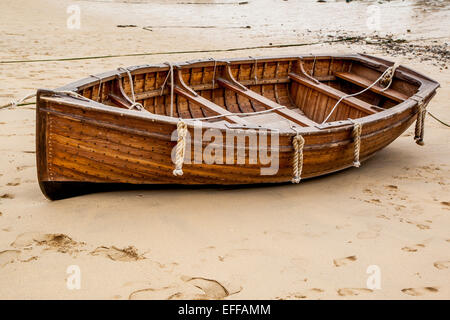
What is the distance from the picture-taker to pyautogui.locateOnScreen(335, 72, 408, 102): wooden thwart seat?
5583mm

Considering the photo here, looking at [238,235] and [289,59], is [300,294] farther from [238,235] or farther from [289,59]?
[289,59]

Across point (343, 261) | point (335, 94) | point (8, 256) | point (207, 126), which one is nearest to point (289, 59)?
point (335, 94)

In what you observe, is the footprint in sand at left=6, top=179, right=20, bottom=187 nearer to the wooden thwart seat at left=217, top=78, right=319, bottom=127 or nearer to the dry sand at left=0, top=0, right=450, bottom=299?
the dry sand at left=0, top=0, right=450, bottom=299

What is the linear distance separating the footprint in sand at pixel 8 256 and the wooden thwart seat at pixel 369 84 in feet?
15.1

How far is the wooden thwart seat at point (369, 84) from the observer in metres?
5.58

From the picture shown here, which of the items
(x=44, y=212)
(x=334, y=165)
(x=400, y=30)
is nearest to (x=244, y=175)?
(x=334, y=165)

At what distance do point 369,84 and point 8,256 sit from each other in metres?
5.00

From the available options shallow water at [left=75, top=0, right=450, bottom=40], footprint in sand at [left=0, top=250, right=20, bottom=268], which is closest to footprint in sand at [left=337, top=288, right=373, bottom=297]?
footprint in sand at [left=0, top=250, right=20, bottom=268]

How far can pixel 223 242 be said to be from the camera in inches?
131

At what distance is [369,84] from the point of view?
239 inches

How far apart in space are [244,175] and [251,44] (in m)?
9.96

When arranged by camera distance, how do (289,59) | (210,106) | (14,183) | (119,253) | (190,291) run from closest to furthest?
(190,291), (119,253), (14,183), (210,106), (289,59)

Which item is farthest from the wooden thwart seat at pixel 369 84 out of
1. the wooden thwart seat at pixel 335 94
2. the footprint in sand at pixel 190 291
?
the footprint in sand at pixel 190 291
